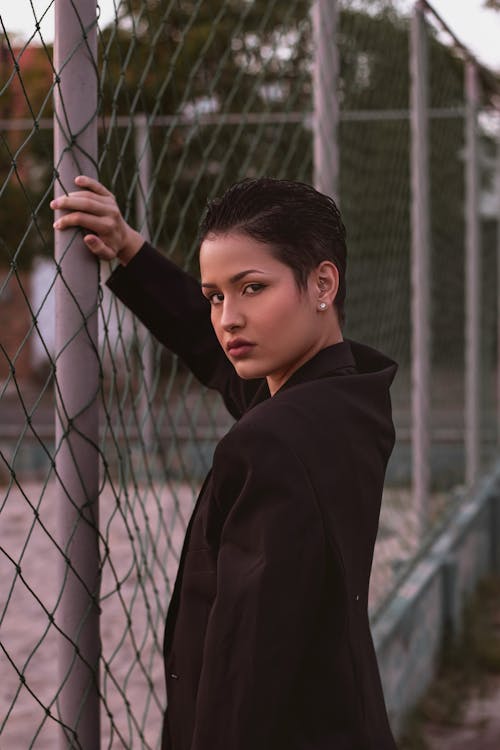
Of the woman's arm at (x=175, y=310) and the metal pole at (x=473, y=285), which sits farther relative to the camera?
the metal pole at (x=473, y=285)

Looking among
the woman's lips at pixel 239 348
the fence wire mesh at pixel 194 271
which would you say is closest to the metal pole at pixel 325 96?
the fence wire mesh at pixel 194 271

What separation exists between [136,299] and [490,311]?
6.09 m

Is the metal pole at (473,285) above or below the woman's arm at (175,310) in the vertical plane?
above

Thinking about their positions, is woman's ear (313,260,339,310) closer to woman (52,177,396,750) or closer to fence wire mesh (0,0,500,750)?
woman (52,177,396,750)

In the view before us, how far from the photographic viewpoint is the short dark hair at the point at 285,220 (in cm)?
144

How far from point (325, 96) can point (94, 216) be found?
1.44 metres

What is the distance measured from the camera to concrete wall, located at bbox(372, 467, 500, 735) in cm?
342

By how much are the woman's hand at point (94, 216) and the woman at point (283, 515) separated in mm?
217

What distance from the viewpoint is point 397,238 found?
6.09m

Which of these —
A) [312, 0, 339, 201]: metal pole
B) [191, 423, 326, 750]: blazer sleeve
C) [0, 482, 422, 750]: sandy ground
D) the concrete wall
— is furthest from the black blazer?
the concrete wall

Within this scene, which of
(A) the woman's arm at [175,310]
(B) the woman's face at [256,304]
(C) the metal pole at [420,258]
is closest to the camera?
(B) the woman's face at [256,304]

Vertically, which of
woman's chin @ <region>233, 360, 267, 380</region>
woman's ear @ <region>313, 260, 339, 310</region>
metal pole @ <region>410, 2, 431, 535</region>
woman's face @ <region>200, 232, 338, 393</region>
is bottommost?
woman's chin @ <region>233, 360, 267, 380</region>

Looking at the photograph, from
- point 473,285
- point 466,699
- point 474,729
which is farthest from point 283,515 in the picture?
point 473,285

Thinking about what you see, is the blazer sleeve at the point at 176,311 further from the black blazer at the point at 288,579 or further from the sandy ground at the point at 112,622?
the black blazer at the point at 288,579
